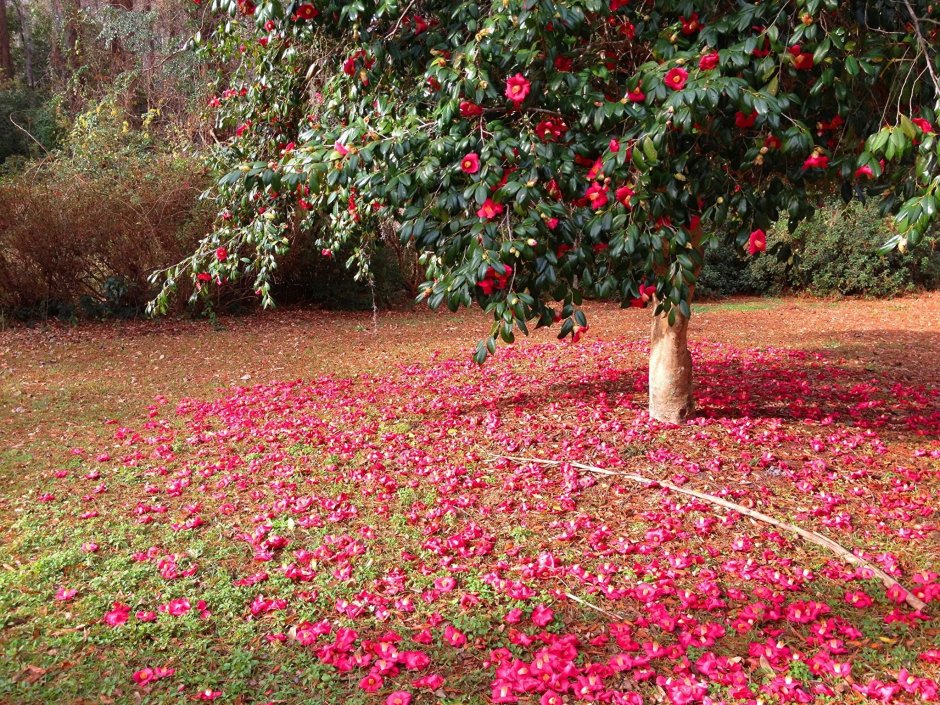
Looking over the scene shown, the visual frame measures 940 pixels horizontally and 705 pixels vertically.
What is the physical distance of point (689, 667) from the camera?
8.36 feet

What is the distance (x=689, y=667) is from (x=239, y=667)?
1.57 meters

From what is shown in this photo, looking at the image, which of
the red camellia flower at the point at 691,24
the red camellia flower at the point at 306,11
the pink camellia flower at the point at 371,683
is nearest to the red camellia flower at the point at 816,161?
the red camellia flower at the point at 691,24

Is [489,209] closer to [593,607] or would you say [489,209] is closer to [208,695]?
[593,607]

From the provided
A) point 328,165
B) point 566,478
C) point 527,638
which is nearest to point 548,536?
point 566,478

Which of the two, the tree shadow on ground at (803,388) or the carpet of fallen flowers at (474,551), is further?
the tree shadow on ground at (803,388)

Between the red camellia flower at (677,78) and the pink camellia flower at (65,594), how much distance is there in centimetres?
317

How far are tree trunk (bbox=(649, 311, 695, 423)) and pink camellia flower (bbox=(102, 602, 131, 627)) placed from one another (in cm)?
348

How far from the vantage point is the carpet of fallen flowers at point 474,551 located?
255 centimetres

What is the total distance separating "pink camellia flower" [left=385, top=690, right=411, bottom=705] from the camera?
2.34 m

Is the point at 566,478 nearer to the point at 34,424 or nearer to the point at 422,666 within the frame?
the point at 422,666

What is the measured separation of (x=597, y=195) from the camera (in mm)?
2941

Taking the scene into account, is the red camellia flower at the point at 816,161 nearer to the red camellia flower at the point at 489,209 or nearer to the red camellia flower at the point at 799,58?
the red camellia flower at the point at 799,58

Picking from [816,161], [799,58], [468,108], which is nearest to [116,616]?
[468,108]

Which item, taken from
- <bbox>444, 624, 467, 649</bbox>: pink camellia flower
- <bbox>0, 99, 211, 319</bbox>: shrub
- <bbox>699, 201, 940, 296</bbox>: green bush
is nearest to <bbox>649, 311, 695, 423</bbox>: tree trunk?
<bbox>444, 624, 467, 649</bbox>: pink camellia flower
